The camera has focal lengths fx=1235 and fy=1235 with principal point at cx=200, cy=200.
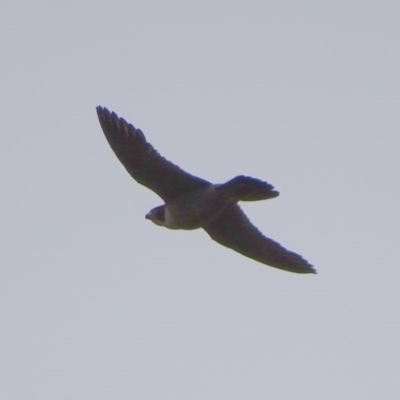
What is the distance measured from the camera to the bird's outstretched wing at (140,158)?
14227mm

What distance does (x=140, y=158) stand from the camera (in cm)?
1425

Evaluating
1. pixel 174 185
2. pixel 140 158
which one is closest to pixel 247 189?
pixel 174 185

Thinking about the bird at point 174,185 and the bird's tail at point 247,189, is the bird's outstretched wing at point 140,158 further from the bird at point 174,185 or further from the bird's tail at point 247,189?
the bird's tail at point 247,189

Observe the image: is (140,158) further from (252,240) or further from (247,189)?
(252,240)

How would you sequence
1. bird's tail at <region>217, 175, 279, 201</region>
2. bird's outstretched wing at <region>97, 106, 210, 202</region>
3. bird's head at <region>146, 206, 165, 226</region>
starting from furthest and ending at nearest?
bird's head at <region>146, 206, 165, 226</region>
bird's outstretched wing at <region>97, 106, 210, 202</region>
bird's tail at <region>217, 175, 279, 201</region>

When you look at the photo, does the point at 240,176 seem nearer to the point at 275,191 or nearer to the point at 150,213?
the point at 275,191

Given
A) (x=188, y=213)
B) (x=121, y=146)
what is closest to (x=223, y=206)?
(x=188, y=213)

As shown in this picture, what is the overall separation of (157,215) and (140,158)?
1.13 metres

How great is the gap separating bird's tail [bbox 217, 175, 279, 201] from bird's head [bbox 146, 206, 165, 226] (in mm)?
1214

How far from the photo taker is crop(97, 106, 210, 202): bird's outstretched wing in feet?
46.7

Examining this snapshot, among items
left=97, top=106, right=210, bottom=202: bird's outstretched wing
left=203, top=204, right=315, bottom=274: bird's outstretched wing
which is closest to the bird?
left=97, top=106, right=210, bottom=202: bird's outstretched wing

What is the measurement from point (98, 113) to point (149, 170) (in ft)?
2.96

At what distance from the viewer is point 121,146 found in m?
14.3

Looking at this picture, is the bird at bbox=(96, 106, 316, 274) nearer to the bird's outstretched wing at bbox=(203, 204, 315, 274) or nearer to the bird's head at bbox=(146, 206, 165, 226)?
the bird's head at bbox=(146, 206, 165, 226)
